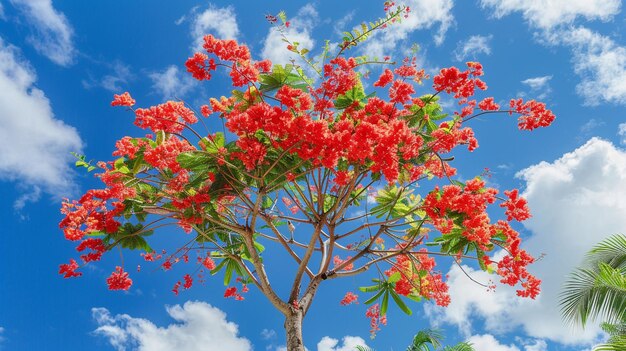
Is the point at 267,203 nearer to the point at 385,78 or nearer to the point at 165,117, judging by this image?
the point at 165,117

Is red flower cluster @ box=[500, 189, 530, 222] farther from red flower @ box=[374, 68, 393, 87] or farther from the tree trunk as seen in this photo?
the tree trunk

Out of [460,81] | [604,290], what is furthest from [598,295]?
[460,81]

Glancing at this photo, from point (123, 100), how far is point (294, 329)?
384 cm

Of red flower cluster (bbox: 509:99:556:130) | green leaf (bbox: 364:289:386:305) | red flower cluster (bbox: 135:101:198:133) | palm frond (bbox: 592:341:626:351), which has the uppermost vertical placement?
red flower cluster (bbox: 135:101:198:133)

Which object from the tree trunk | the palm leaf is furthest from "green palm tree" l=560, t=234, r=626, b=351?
the tree trunk

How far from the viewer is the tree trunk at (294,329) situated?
6.96m

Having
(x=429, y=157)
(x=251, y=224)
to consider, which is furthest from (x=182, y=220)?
(x=429, y=157)

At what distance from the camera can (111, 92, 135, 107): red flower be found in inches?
282

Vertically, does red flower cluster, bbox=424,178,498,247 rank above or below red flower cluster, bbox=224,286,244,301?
below

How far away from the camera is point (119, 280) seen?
7.88 metres

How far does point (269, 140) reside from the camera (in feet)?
21.4

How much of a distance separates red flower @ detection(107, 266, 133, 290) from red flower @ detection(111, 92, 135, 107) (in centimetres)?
246

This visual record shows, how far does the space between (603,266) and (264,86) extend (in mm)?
7340

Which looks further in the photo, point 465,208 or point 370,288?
point 370,288
